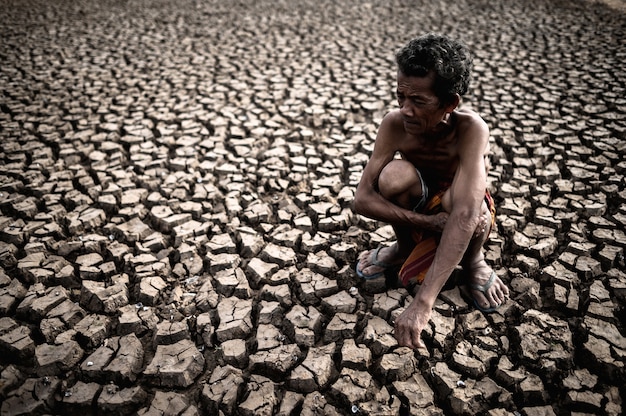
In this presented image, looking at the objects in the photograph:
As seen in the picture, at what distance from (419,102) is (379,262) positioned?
0.81 metres

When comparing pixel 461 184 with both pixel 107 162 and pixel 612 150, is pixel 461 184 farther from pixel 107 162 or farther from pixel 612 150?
pixel 107 162

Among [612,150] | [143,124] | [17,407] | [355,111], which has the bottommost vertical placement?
[17,407]

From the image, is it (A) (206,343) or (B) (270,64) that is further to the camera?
(B) (270,64)

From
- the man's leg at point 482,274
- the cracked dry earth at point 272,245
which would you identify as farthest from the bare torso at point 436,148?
the cracked dry earth at point 272,245

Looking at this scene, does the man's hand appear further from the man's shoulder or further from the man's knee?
the man's shoulder

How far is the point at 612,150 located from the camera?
117 inches

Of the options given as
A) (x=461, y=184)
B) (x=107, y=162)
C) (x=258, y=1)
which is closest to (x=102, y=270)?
(x=107, y=162)

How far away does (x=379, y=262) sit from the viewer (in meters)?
2.03

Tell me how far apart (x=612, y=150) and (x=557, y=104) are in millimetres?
849

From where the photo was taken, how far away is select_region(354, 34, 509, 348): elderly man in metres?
1.56

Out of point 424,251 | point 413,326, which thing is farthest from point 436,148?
point 413,326

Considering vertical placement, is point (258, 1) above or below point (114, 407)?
above

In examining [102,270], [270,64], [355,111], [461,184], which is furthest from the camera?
[270,64]

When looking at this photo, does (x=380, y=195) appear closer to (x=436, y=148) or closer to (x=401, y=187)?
(x=401, y=187)
